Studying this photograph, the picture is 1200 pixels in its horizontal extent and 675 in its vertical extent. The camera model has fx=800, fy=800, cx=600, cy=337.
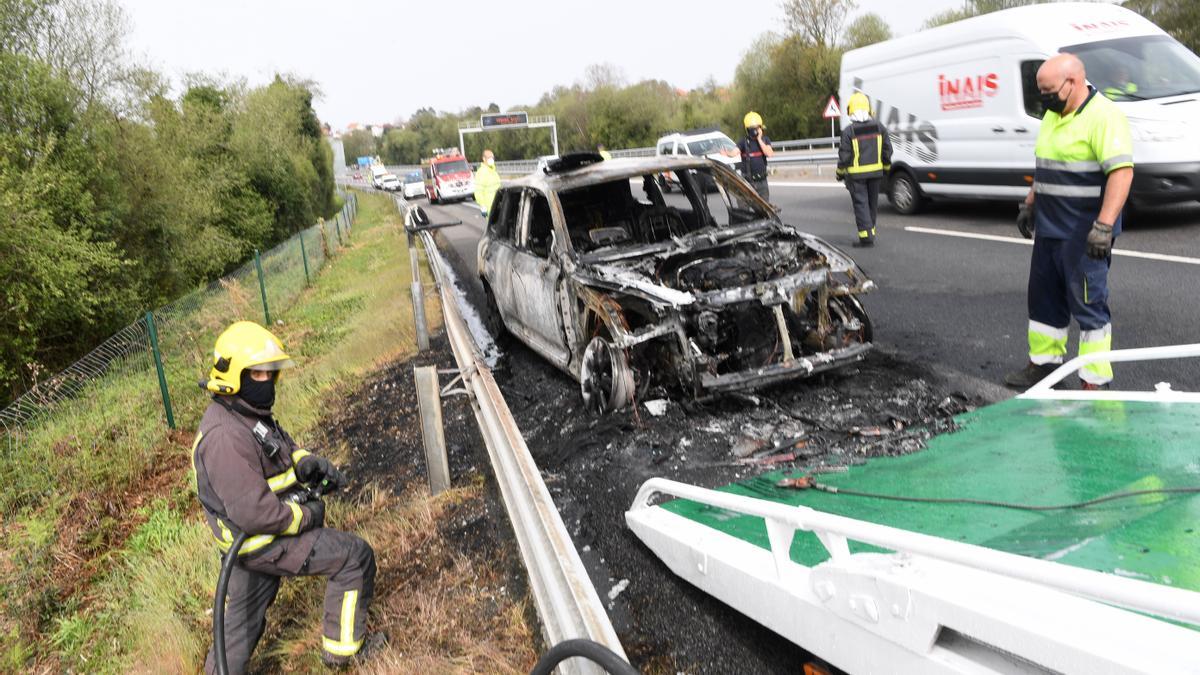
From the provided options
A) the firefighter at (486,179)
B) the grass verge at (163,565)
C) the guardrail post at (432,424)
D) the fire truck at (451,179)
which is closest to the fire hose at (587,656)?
the grass verge at (163,565)

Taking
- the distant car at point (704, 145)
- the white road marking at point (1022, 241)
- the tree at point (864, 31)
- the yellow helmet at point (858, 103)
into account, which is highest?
the tree at point (864, 31)

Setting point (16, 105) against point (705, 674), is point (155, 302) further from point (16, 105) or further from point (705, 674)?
point (705, 674)

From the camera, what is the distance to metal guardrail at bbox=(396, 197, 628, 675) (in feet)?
7.92

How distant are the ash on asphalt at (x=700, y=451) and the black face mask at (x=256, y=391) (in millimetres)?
1583

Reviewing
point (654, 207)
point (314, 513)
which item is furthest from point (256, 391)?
point (654, 207)

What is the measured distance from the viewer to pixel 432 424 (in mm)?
4555

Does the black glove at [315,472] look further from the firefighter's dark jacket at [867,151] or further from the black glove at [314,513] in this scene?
the firefighter's dark jacket at [867,151]

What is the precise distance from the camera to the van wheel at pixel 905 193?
12.4m

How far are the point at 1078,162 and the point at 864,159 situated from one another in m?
5.61

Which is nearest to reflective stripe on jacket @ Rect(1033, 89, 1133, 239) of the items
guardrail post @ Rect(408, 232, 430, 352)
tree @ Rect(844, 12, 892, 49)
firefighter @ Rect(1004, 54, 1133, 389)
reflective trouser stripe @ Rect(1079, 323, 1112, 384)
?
firefighter @ Rect(1004, 54, 1133, 389)

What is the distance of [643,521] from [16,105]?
38.2 ft

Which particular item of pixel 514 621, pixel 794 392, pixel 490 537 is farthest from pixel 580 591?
pixel 794 392

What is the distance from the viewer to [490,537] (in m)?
4.15

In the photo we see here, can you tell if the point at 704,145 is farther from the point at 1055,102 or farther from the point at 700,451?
the point at 700,451
